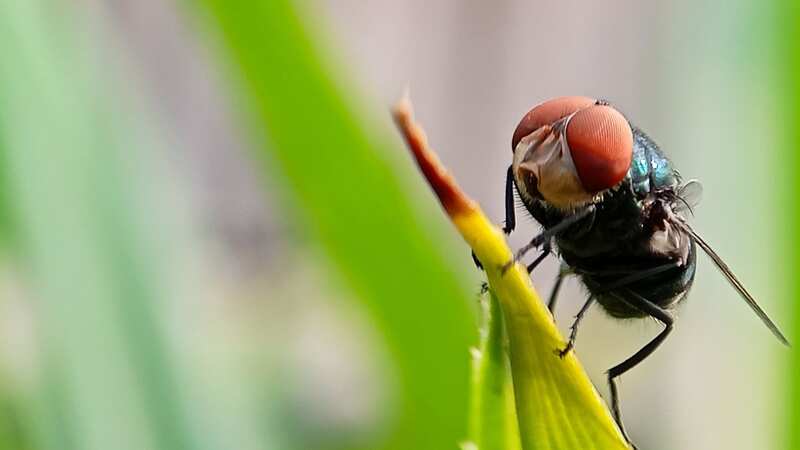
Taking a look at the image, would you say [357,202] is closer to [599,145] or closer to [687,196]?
[599,145]

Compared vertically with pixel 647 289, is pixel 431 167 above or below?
above

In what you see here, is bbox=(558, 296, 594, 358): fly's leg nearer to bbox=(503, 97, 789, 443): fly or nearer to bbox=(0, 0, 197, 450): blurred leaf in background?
bbox=(503, 97, 789, 443): fly

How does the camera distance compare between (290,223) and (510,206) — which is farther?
(290,223)

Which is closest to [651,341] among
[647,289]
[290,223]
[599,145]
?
[647,289]

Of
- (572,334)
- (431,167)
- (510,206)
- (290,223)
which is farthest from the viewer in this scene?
(290,223)

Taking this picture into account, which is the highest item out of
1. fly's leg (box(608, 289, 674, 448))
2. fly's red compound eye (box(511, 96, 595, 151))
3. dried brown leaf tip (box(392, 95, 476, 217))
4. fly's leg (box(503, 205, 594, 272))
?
dried brown leaf tip (box(392, 95, 476, 217))

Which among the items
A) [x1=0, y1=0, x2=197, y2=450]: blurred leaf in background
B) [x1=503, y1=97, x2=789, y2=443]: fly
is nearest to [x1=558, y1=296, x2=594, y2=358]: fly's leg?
[x1=503, y1=97, x2=789, y2=443]: fly
